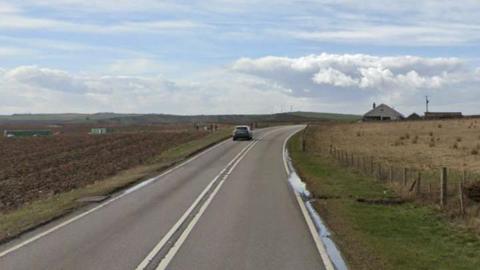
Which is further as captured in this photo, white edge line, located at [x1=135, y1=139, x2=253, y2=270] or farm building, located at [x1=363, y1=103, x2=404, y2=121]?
farm building, located at [x1=363, y1=103, x2=404, y2=121]

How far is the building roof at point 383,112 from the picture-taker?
154500 mm

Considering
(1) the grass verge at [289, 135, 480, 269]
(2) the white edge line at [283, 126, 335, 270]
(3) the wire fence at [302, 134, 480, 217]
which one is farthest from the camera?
(3) the wire fence at [302, 134, 480, 217]

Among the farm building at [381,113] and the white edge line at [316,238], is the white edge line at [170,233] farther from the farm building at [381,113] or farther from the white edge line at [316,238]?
the farm building at [381,113]

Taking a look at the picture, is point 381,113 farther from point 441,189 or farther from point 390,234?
point 390,234

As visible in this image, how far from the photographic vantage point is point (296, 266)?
33.1ft

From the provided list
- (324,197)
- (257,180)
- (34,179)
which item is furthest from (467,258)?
(34,179)

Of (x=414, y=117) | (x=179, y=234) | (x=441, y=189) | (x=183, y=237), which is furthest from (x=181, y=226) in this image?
(x=414, y=117)

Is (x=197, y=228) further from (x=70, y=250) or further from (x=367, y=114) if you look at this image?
(x=367, y=114)

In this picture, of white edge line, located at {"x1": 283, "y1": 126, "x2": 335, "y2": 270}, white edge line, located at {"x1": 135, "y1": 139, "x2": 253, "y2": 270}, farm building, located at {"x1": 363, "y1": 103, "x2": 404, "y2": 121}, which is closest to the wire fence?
white edge line, located at {"x1": 283, "y1": 126, "x2": 335, "y2": 270}

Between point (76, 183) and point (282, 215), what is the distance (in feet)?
45.9

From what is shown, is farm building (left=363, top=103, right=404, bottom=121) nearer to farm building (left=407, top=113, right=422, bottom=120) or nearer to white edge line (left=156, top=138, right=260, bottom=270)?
farm building (left=407, top=113, right=422, bottom=120)

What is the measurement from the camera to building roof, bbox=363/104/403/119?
507ft

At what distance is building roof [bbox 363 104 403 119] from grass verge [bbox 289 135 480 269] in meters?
136

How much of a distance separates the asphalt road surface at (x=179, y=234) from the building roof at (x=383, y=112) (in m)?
135
